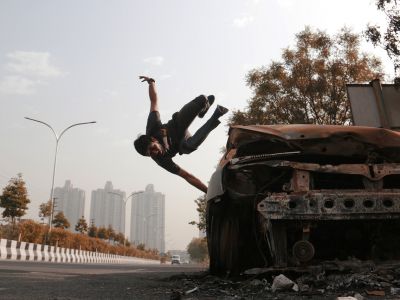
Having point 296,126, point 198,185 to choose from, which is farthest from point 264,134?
point 198,185

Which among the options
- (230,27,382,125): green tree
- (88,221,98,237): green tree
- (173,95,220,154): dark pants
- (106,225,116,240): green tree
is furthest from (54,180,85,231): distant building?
(173,95,220,154): dark pants

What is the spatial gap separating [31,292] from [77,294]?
1.11 ft

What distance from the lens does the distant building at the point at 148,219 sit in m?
165

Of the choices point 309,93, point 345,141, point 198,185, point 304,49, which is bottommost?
point 345,141

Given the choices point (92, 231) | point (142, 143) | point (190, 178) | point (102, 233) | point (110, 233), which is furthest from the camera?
point (110, 233)

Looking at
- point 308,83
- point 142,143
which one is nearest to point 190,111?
point 142,143

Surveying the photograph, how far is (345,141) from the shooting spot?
3322mm

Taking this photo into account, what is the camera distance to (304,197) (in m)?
3.13

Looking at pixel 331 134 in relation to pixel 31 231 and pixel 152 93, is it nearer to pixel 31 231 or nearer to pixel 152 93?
pixel 152 93

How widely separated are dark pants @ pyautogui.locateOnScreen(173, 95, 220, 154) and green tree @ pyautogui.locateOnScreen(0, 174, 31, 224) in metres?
28.6

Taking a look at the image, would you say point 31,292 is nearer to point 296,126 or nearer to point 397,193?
point 296,126

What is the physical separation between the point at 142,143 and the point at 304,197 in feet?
12.3

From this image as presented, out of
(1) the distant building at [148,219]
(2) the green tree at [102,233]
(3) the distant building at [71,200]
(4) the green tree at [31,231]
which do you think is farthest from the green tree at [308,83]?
(1) the distant building at [148,219]

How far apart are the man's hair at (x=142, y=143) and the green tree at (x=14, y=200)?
94.2 ft
